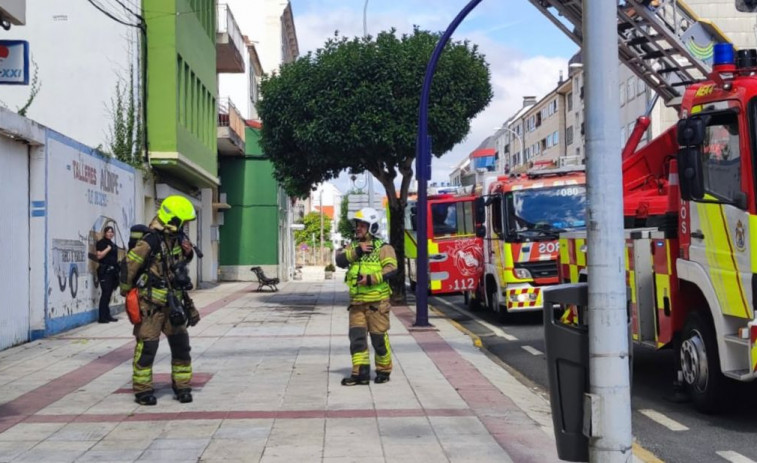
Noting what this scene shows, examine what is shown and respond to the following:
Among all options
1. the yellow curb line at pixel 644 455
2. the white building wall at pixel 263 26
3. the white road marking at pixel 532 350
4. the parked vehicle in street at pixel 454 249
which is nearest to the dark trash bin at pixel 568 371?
the yellow curb line at pixel 644 455

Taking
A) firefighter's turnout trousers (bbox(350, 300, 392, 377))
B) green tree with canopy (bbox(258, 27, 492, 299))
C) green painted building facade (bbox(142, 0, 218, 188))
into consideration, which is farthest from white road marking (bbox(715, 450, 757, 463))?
green painted building facade (bbox(142, 0, 218, 188))

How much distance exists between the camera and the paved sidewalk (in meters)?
6.97

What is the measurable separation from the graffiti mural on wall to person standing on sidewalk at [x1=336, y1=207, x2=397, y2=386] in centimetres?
721

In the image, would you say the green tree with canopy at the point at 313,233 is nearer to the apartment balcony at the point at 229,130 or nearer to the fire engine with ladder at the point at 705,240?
the apartment balcony at the point at 229,130

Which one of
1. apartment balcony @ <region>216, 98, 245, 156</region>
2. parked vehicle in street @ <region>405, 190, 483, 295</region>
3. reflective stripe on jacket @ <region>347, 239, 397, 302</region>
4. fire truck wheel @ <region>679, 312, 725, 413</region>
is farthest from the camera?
apartment balcony @ <region>216, 98, 245, 156</region>

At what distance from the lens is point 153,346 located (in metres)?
8.79

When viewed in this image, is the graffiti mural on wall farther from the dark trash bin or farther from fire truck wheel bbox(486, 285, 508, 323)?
the dark trash bin

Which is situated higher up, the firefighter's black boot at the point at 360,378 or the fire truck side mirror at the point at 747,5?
the fire truck side mirror at the point at 747,5

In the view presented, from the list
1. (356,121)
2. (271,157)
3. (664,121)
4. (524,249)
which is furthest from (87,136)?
(664,121)

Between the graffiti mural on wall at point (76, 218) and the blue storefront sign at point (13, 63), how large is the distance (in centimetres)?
558

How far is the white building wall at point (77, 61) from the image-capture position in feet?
75.3

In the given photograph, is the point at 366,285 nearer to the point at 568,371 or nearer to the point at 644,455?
the point at 644,455

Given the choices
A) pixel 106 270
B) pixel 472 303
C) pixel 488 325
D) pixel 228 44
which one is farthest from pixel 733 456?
pixel 228 44

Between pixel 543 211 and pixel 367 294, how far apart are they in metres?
8.23
